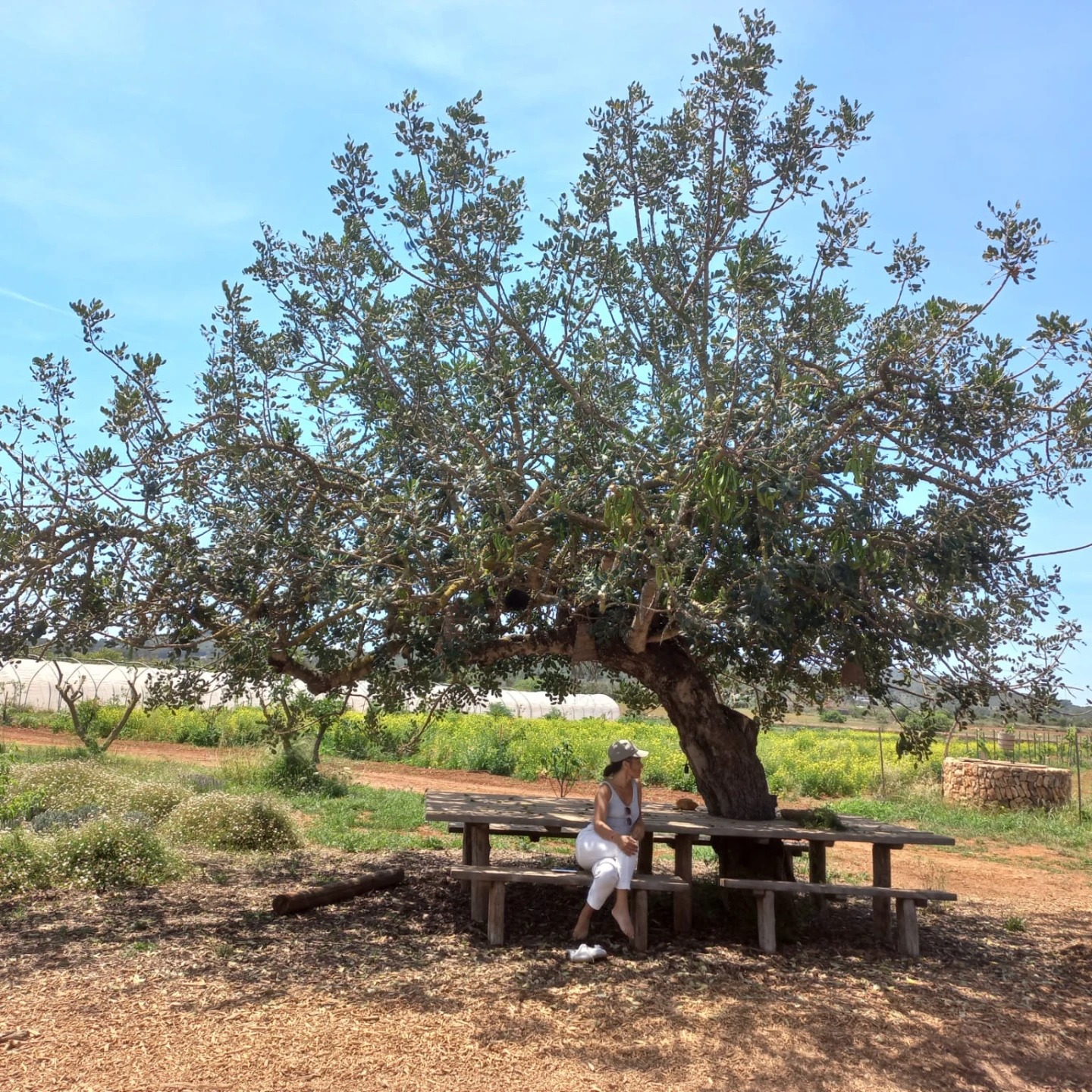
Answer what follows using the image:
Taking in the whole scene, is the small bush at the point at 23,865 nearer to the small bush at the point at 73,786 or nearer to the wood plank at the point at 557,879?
the small bush at the point at 73,786

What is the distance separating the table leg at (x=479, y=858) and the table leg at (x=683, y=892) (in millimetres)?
1528

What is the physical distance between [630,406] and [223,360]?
10.5 feet

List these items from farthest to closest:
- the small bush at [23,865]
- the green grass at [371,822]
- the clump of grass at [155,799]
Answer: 1. the green grass at [371,822]
2. the clump of grass at [155,799]
3. the small bush at [23,865]

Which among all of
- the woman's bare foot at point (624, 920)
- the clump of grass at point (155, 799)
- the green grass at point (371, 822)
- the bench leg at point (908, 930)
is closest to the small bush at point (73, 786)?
the clump of grass at point (155, 799)

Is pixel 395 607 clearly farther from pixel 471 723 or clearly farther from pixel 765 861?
pixel 471 723

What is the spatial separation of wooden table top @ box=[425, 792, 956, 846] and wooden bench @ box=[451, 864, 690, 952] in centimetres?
38

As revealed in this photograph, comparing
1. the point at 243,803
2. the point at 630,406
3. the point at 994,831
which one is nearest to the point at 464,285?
the point at 630,406

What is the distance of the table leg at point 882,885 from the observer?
26.4 feet

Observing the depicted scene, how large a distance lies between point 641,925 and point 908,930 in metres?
2.17

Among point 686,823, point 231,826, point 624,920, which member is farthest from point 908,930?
point 231,826

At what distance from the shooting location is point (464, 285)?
6957 mm

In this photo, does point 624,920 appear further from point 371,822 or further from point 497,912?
point 371,822

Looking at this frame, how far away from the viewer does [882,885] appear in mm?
8047

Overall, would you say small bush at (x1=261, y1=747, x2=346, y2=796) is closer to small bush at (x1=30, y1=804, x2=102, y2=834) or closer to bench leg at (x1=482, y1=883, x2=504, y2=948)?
small bush at (x1=30, y1=804, x2=102, y2=834)
